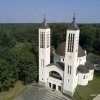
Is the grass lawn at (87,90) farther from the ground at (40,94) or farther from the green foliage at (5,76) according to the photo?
the green foliage at (5,76)

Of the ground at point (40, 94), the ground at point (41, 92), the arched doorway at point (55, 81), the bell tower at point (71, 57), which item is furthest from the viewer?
the arched doorway at point (55, 81)

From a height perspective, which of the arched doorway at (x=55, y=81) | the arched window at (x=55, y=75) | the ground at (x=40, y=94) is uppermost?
the arched window at (x=55, y=75)

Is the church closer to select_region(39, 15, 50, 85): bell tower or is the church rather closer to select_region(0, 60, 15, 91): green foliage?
select_region(39, 15, 50, 85): bell tower

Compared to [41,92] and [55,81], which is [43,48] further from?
[41,92]

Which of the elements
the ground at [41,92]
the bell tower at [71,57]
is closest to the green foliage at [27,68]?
the ground at [41,92]

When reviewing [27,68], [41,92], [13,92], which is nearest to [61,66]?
[41,92]

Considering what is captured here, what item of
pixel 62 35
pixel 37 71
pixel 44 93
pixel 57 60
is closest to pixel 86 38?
pixel 62 35

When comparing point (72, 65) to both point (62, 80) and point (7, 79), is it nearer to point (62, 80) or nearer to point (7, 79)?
point (62, 80)
